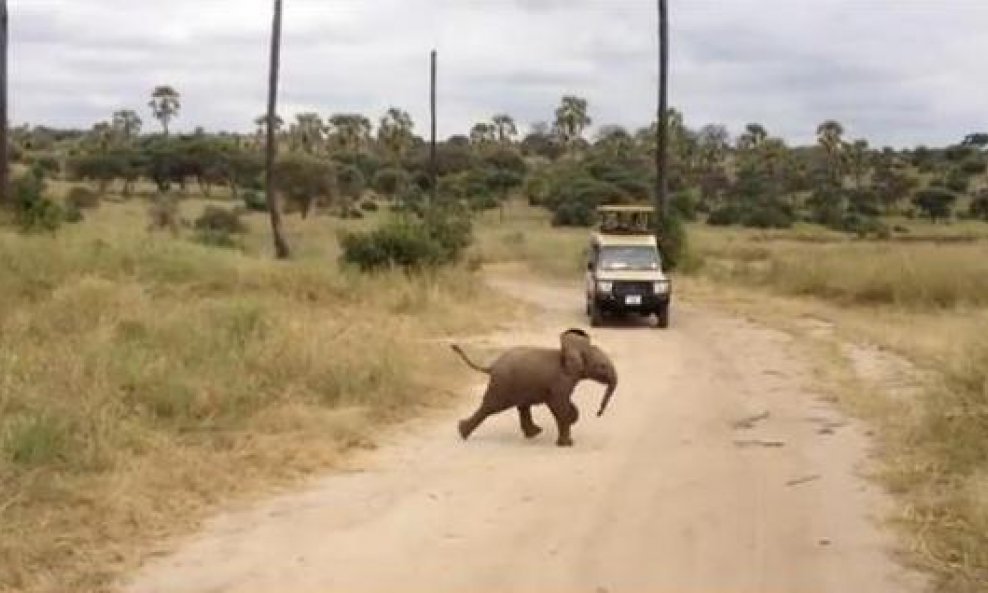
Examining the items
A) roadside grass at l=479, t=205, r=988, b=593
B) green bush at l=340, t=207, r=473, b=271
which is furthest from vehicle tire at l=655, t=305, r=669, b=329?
green bush at l=340, t=207, r=473, b=271

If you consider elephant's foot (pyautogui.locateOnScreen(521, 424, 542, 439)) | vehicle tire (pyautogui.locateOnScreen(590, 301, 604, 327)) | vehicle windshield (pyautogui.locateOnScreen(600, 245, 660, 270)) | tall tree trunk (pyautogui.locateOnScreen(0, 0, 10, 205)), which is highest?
tall tree trunk (pyautogui.locateOnScreen(0, 0, 10, 205))

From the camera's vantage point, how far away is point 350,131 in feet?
382

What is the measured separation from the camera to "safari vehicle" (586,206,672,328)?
86.0 feet

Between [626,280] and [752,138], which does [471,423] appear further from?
[752,138]

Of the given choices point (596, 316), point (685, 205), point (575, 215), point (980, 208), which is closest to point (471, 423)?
point (596, 316)

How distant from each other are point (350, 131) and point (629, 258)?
300ft

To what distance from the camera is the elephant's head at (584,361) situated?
12.7 m

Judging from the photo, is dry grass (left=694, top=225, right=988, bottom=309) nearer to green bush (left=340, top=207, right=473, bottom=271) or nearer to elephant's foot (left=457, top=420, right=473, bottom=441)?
green bush (left=340, top=207, right=473, bottom=271)

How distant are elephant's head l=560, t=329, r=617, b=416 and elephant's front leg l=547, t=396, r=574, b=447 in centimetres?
27

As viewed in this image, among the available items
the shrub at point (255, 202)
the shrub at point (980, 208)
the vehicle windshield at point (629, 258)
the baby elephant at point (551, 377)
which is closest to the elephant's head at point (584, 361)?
the baby elephant at point (551, 377)

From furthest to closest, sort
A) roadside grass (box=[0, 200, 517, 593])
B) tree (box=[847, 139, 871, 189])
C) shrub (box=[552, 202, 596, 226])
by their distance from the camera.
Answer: tree (box=[847, 139, 871, 189]) → shrub (box=[552, 202, 596, 226]) → roadside grass (box=[0, 200, 517, 593])

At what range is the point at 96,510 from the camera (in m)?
9.39

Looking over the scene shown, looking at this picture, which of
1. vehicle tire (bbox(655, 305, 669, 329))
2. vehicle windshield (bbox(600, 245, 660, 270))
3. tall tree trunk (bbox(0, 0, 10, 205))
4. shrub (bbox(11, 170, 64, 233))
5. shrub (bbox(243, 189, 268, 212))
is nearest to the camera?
vehicle tire (bbox(655, 305, 669, 329))

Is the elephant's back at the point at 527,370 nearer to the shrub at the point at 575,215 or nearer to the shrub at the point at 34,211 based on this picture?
the shrub at the point at 34,211
